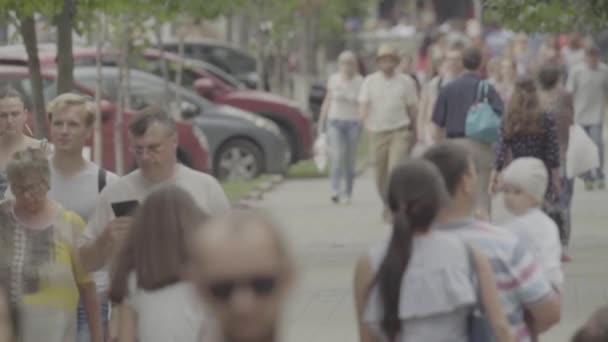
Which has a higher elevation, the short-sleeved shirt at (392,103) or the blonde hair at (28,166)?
the blonde hair at (28,166)

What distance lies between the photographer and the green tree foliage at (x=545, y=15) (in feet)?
56.1

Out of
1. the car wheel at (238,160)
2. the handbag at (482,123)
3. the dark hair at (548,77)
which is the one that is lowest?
the car wheel at (238,160)

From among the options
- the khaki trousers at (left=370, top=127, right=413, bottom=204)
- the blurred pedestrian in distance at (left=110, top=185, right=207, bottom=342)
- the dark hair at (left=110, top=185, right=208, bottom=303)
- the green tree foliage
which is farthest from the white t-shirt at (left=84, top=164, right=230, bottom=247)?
the khaki trousers at (left=370, top=127, right=413, bottom=204)

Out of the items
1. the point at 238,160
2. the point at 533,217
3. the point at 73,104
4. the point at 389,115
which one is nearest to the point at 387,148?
the point at 389,115

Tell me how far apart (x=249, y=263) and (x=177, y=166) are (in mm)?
3994

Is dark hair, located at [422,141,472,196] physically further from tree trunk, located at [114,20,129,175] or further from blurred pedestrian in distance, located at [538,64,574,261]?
tree trunk, located at [114,20,129,175]

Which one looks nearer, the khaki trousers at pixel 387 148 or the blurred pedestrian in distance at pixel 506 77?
the khaki trousers at pixel 387 148

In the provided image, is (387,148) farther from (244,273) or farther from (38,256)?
(244,273)

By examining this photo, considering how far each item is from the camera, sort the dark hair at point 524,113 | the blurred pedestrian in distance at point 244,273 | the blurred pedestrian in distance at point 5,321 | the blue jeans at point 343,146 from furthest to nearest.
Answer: the blue jeans at point 343,146
the dark hair at point 524,113
the blurred pedestrian in distance at point 5,321
the blurred pedestrian in distance at point 244,273

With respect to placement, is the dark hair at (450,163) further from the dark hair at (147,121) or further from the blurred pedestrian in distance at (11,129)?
the blurred pedestrian in distance at (11,129)

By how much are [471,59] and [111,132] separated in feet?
26.7

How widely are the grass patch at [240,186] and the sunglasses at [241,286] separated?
61.0 ft

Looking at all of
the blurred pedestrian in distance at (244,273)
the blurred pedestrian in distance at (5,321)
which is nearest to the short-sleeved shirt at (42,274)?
the blurred pedestrian in distance at (5,321)

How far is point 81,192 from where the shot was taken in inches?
352
